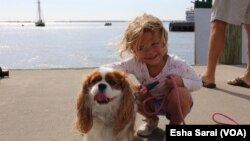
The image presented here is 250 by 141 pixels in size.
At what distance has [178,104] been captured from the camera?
10.7 ft

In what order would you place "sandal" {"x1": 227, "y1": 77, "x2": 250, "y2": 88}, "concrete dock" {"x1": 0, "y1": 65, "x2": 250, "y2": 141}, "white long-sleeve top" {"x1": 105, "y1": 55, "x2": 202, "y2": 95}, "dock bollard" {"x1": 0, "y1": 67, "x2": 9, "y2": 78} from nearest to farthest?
"white long-sleeve top" {"x1": 105, "y1": 55, "x2": 202, "y2": 95} < "concrete dock" {"x1": 0, "y1": 65, "x2": 250, "y2": 141} < "sandal" {"x1": 227, "y1": 77, "x2": 250, "y2": 88} < "dock bollard" {"x1": 0, "y1": 67, "x2": 9, "y2": 78}

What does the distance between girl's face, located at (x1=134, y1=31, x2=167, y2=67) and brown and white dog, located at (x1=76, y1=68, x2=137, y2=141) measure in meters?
0.42

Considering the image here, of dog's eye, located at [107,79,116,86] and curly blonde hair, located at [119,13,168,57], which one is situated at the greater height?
curly blonde hair, located at [119,13,168,57]

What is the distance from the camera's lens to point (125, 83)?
2.88 meters

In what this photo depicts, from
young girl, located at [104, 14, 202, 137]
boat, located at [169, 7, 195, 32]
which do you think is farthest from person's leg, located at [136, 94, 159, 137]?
boat, located at [169, 7, 195, 32]

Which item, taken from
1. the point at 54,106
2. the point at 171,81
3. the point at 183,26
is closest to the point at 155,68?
the point at 171,81

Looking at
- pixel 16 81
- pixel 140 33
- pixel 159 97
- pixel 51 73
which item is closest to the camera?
pixel 140 33

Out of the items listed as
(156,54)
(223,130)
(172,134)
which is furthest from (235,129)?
(156,54)

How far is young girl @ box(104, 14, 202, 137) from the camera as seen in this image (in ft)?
10.8

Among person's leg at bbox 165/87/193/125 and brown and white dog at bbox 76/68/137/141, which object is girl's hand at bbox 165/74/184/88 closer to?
person's leg at bbox 165/87/193/125

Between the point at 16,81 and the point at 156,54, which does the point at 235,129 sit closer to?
the point at 156,54

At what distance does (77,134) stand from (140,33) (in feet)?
3.16

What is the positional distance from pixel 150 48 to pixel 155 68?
0.25 m

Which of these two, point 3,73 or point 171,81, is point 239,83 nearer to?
point 171,81
